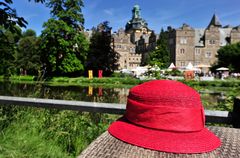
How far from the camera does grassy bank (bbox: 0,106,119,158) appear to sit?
131 inches

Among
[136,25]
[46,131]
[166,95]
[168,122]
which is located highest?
[136,25]

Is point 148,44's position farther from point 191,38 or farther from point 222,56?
point 222,56

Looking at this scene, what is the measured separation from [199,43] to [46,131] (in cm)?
7658

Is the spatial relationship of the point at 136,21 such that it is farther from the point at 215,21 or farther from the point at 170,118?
the point at 170,118

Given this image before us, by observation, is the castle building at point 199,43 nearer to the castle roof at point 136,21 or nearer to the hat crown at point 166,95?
the castle roof at point 136,21

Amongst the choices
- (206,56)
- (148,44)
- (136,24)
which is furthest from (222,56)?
(136,24)

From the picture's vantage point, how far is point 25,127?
3936 millimetres

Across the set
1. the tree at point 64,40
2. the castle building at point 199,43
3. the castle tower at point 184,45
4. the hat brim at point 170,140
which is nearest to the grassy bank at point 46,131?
the hat brim at point 170,140

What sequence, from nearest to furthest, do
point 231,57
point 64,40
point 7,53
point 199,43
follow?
1. point 7,53
2. point 64,40
3. point 231,57
4. point 199,43

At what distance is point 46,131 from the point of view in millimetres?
3990

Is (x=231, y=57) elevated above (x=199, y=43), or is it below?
below

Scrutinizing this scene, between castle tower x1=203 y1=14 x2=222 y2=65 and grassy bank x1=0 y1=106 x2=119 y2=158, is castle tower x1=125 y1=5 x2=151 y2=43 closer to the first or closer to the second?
castle tower x1=203 y1=14 x2=222 y2=65

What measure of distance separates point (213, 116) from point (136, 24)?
133m

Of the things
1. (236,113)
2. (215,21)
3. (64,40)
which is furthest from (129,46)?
(236,113)
